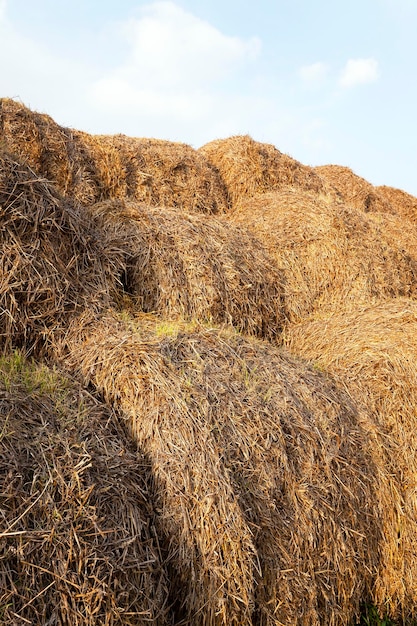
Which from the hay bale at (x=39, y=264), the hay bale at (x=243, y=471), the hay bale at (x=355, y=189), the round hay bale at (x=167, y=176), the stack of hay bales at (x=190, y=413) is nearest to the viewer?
the stack of hay bales at (x=190, y=413)

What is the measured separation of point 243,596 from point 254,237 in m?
2.99

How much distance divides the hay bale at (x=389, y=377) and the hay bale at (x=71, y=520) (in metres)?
1.53

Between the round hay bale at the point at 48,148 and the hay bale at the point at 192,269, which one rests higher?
the round hay bale at the point at 48,148

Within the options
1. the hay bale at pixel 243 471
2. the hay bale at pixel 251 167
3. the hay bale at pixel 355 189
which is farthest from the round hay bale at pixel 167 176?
the hay bale at pixel 355 189

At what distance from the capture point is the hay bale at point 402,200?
9777mm

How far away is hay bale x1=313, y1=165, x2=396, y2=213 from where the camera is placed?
26.5 ft

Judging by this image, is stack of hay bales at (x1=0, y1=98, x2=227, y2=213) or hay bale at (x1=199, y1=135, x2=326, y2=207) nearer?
stack of hay bales at (x1=0, y1=98, x2=227, y2=213)

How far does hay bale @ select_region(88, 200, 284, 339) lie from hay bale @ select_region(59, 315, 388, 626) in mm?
490

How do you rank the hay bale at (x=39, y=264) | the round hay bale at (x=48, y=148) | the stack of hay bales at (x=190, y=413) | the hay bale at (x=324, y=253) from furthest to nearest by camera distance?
the hay bale at (x=324, y=253)
the round hay bale at (x=48, y=148)
the hay bale at (x=39, y=264)
the stack of hay bales at (x=190, y=413)

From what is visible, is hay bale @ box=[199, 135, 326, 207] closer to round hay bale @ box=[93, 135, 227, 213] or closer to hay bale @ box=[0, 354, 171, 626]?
round hay bale @ box=[93, 135, 227, 213]

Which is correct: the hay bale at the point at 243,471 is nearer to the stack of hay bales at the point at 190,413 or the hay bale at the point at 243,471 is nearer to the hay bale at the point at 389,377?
the stack of hay bales at the point at 190,413

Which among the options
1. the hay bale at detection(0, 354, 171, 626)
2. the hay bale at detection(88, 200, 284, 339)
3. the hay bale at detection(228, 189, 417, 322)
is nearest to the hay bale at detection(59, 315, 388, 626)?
the hay bale at detection(0, 354, 171, 626)

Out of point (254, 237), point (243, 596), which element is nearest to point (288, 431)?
point (243, 596)

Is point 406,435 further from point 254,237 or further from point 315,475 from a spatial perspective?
point 254,237
